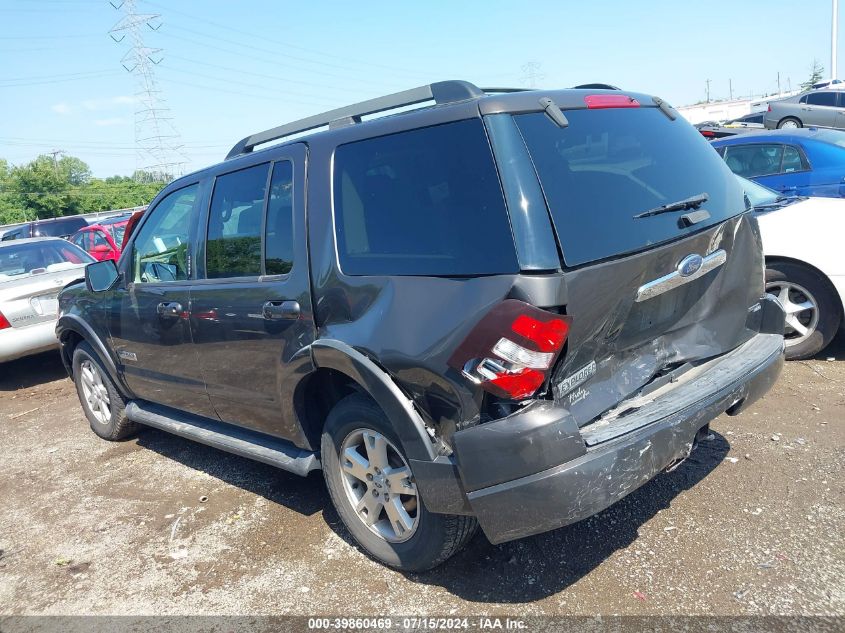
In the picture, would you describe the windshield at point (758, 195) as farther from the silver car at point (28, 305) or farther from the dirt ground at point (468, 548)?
the silver car at point (28, 305)

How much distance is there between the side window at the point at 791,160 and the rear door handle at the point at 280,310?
21.3 feet

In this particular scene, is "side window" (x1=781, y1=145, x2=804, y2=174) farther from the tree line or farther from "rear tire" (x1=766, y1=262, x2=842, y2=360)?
the tree line

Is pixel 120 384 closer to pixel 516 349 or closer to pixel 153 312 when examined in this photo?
pixel 153 312

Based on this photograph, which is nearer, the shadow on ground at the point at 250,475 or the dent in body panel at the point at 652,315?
the dent in body panel at the point at 652,315

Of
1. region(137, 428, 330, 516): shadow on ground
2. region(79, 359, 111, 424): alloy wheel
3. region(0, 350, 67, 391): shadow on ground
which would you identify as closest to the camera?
region(137, 428, 330, 516): shadow on ground

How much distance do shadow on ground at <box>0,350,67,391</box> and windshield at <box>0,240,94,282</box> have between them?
1143mm

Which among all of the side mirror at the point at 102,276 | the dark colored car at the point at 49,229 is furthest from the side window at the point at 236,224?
the dark colored car at the point at 49,229

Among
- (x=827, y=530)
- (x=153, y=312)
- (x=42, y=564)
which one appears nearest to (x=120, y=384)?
(x=153, y=312)

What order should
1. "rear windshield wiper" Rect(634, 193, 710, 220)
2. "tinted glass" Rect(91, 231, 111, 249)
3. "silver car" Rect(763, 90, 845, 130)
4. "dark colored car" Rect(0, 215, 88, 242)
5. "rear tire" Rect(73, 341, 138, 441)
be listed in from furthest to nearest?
"dark colored car" Rect(0, 215, 88, 242) → "silver car" Rect(763, 90, 845, 130) → "tinted glass" Rect(91, 231, 111, 249) → "rear tire" Rect(73, 341, 138, 441) → "rear windshield wiper" Rect(634, 193, 710, 220)

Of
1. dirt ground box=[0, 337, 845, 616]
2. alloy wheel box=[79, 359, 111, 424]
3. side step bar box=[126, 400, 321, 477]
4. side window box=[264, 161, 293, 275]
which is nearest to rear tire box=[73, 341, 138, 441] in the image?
alloy wheel box=[79, 359, 111, 424]

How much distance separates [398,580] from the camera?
3.10 meters

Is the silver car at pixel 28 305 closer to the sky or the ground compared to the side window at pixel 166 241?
closer to the ground

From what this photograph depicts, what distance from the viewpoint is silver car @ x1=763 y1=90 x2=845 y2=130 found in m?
19.0

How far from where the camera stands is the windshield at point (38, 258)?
26.1 feet
